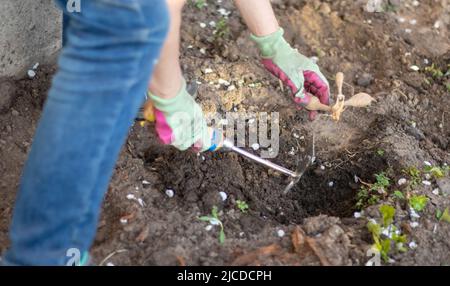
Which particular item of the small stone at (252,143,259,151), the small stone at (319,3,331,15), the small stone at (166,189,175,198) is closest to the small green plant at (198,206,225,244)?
the small stone at (166,189,175,198)

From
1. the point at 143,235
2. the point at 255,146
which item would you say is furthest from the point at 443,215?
the point at 143,235

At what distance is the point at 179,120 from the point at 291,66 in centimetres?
56

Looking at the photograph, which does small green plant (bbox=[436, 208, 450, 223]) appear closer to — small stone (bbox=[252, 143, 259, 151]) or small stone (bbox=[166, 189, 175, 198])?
small stone (bbox=[252, 143, 259, 151])

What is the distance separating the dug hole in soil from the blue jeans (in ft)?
1.26

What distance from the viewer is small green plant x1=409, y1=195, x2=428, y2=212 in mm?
1864

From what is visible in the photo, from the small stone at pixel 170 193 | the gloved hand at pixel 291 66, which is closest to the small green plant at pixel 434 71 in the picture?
the gloved hand at pixel 291 66

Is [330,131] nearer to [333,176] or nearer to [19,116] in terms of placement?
[333,176]

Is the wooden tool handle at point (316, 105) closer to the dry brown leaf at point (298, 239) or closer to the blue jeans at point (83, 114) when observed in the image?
the dry brown leaf at point (298, 239)

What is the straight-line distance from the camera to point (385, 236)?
5.80 ft

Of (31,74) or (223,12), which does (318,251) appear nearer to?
(31,74)

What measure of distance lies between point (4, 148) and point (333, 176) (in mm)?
1127

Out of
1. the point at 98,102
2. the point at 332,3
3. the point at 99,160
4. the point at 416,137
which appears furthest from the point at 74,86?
the point at 332,3

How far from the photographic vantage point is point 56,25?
2.23 m

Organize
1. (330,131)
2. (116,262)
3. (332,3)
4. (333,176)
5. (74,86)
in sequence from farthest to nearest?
1. (332,3)
2. (330,131)
3. (333,176)
4. (116,262)
5. (74,86)
